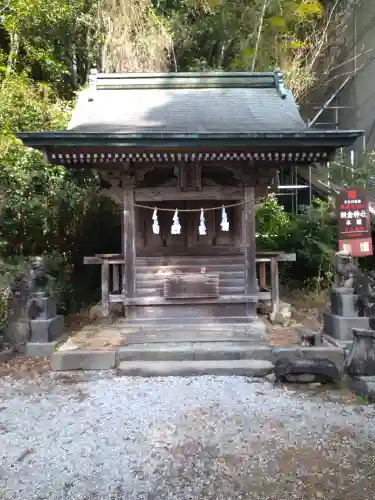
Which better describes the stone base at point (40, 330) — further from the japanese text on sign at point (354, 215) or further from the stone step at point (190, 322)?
the japanese text on sign at point (354, 215)

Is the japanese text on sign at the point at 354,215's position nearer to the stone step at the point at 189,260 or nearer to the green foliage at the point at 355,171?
the stone step at the point at 189,260

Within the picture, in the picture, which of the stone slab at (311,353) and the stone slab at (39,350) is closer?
the stone slab at (311,353)

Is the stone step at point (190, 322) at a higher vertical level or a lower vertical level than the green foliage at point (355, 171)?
lower

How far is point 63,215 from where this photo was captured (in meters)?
10.3

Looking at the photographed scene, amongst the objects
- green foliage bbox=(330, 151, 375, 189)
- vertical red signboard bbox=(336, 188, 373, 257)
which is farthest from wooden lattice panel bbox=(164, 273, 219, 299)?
green foliage bbox=(330, 151, 375, 189)

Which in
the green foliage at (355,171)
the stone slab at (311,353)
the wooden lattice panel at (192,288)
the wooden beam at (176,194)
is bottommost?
the stone slab at (311,353)

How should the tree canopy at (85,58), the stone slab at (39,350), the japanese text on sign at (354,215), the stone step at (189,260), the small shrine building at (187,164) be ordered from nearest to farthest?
the stone slab at (39,350) < the small shrine building at (187,164) < the japanese text on sign at (354,215) < the stone step at (189,260) < the tree canopy at (85,58)

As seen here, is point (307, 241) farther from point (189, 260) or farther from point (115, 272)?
point (115, 272)

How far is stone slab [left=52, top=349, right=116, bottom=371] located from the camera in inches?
222

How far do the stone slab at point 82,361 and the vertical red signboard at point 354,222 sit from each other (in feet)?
15.6

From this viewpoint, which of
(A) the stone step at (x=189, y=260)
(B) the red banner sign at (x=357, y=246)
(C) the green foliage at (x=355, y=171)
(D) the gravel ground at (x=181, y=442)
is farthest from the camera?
(C) the green foliage at (x=355, y=171)

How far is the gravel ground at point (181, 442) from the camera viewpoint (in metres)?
2.86

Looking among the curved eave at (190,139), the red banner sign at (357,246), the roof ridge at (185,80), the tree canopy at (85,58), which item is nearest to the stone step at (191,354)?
the red banner sign at (357,246)

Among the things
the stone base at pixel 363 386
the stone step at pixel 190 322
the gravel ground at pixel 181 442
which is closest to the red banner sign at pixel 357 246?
the stone step at pixel 190 322
